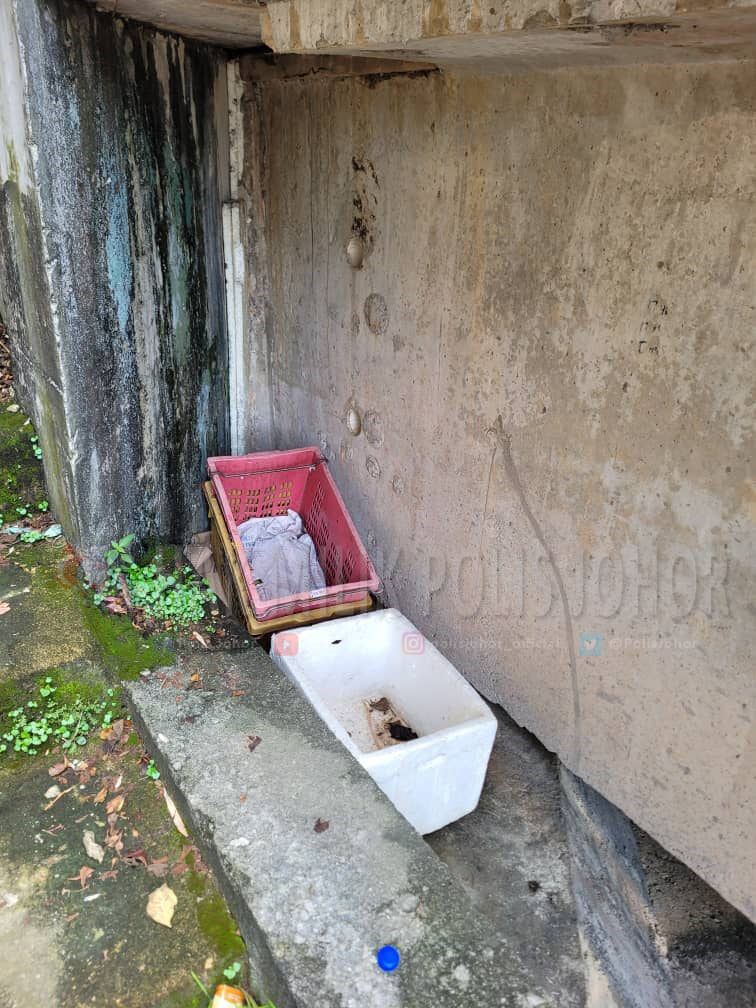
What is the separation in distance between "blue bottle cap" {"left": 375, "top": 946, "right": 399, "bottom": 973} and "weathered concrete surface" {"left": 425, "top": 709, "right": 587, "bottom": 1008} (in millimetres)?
827

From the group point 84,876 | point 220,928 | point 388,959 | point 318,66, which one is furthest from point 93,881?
point 318,66

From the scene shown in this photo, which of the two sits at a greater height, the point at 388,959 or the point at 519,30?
the point at 519,30

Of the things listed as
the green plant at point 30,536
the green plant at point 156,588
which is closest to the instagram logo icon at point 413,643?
the green plant at point 156,588

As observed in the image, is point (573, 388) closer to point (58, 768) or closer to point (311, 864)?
point (311, 864)

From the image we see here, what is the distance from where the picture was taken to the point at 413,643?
142 inches

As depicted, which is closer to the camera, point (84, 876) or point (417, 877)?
point (417, 877)

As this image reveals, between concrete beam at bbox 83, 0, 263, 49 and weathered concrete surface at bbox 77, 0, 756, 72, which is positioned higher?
concrete beam at bbox 83, 0, 263, 49

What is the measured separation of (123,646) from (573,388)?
2.32 m

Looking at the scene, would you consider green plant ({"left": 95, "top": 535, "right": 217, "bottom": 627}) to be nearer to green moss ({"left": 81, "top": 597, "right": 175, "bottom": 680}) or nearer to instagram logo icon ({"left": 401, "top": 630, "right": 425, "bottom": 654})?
green moss ({"left": 81, "top": 597, "right": 175, "bottom": 680})

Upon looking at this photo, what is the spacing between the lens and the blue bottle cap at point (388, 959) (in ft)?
6.64

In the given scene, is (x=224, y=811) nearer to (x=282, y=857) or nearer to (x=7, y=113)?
(x=282, y=857)

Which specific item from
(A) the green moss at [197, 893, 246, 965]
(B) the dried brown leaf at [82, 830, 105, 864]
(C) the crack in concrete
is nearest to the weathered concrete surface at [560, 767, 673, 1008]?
(C) the crack in concrete

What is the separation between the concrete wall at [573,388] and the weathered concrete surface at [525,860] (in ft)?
0.73

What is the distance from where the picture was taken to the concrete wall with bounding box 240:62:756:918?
227 centimetres
